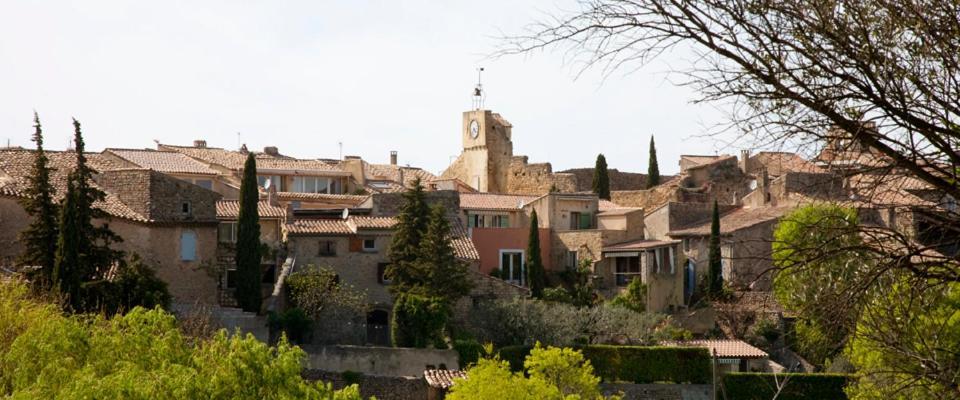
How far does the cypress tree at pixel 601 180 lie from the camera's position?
7119 centimetres

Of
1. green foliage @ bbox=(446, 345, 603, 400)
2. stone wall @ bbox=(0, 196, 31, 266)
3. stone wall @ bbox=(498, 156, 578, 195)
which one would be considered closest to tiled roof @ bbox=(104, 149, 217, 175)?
stone wall @ bbox=(0, 196, 31, 266)

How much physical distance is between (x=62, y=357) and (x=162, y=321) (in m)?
4.02

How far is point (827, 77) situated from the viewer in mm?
6473

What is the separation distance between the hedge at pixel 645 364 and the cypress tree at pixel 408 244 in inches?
172

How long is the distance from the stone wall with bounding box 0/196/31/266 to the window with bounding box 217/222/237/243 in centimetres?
719

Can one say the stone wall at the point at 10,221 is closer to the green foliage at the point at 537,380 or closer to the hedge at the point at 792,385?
the green foliage at the point at 537,380

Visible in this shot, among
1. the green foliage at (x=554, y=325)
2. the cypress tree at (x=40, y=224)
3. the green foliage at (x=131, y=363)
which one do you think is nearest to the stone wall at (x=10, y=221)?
the cypress tree at (x=40, y=224)

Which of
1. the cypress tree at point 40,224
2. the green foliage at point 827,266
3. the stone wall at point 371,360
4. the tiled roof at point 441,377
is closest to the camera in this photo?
the green foliage at point 827,266

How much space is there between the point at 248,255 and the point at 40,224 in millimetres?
7466

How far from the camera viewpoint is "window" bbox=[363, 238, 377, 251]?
48.8 metres

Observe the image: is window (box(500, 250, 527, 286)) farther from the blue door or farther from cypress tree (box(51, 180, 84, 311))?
cypress tree (box(51, 180, 84, 311))

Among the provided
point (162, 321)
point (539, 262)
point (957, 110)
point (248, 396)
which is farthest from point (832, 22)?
point (539, 262)

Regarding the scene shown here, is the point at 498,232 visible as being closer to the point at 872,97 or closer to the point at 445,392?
the point at 445,392

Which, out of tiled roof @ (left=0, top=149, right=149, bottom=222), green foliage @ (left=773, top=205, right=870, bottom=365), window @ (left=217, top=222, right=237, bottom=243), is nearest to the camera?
green foliage @ (left=773, top=205, right=870, bottom=365)
